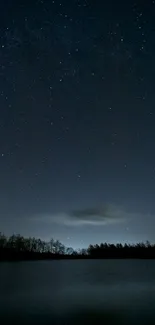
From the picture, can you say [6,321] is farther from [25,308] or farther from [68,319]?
[25,308]

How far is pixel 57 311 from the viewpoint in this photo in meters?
28.1

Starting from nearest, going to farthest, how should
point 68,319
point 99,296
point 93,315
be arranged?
1. point 68,319
2. point 93,315
3. point 99,296

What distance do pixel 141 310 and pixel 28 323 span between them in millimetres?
10228

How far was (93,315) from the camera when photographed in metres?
25.3

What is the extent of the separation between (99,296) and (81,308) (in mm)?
10940

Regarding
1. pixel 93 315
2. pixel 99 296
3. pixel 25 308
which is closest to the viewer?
pixel 93 315

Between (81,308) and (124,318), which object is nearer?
(124,318)

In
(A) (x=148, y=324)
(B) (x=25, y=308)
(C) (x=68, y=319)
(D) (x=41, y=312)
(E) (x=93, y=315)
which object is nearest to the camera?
(A) (x=148, y=324)

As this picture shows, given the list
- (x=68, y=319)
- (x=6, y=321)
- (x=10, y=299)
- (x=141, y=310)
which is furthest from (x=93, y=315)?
(x=10, y=299)

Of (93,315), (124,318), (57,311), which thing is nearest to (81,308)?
(57,311)

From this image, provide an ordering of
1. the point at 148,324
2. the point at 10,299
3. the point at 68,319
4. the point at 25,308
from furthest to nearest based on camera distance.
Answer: the point at 10,299 < the point at 25,308 < the point at 68,319 < the point at 148,324

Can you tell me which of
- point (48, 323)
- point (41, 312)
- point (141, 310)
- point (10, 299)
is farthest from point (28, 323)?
point (10, 299)

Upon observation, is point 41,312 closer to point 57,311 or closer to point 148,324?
point 57,311

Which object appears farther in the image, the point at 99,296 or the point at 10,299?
the point at 99,296
